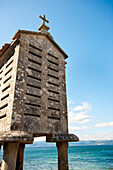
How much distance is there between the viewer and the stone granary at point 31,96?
15.4ft

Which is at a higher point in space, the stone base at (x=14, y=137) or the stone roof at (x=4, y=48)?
the stone roof at (x=4, y=48)

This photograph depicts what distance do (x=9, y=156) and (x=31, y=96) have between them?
7.32 ft

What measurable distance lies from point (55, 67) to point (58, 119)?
2.60 metres

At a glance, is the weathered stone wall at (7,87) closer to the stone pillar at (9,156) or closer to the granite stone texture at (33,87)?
the granite stone texture at (33,87)

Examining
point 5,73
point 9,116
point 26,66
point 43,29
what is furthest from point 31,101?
point 43,29

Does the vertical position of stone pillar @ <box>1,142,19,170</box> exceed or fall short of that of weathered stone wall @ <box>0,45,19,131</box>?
it falls short

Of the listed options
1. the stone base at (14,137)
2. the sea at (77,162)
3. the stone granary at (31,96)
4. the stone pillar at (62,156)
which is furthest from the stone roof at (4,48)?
the sea at (77,162)

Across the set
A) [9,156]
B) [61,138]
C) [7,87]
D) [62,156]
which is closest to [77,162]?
[62,156]

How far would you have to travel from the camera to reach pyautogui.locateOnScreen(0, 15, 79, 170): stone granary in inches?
184

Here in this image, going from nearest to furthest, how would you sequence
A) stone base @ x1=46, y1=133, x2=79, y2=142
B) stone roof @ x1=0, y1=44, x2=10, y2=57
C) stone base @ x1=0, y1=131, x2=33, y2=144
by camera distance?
stone base @ x1=0, y1=131, x2=33, y2=144, stone base @ x1=46, y1=133, x2=79, y2=142, stone roof @ x1=0, y1=44, x2=10, y2=57

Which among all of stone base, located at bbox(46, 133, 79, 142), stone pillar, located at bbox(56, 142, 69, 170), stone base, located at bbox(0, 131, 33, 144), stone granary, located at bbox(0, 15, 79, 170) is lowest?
stone pillar, located at bbox(56, 142, 69, 170)

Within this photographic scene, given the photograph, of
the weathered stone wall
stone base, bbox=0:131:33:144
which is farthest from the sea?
stone base, bbox=0:131:33:144

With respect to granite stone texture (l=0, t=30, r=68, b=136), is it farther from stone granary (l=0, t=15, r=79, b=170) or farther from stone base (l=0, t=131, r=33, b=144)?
stone base (l=0, t=131, r=33, b=144)

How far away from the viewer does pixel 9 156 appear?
4.20 meters
